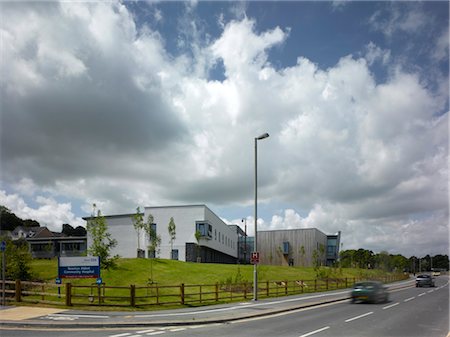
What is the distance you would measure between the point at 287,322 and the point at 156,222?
194 feet

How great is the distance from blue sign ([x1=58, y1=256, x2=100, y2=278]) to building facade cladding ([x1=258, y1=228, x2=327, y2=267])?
Result: 87.1 metres

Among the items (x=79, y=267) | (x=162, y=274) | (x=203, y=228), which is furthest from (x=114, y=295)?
(x=203, y=228)

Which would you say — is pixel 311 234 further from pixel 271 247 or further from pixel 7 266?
pixel 7 266

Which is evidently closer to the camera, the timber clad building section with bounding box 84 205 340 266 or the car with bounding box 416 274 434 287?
the car with bounding box 416 274 434 287

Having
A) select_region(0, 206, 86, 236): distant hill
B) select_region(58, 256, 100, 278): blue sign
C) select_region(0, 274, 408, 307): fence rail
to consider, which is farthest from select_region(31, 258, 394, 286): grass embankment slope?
select_region(0, 206, 86, 236): distant hill

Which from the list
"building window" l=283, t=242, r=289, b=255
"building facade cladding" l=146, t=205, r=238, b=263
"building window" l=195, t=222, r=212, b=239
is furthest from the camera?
"building window" l=283, t=242, r=289, b=255

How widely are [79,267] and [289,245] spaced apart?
3637 inches

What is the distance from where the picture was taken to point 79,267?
1027 inches

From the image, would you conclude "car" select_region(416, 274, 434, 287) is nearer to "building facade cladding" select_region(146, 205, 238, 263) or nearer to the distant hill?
"building facade cladding" select_region(146, 205, 238, 263)

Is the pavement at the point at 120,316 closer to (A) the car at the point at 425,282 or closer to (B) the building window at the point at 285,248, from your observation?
(A) the car at the point at 425,282

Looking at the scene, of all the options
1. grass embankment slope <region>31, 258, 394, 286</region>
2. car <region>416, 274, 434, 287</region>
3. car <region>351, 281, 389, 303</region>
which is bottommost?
car <region>416, 274, 434, 287</region>

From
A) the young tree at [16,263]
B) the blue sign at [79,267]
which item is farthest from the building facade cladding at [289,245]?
the blue sign at [79,267]

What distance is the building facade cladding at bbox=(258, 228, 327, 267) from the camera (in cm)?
11150

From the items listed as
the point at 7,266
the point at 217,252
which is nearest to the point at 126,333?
the point at 7,266
